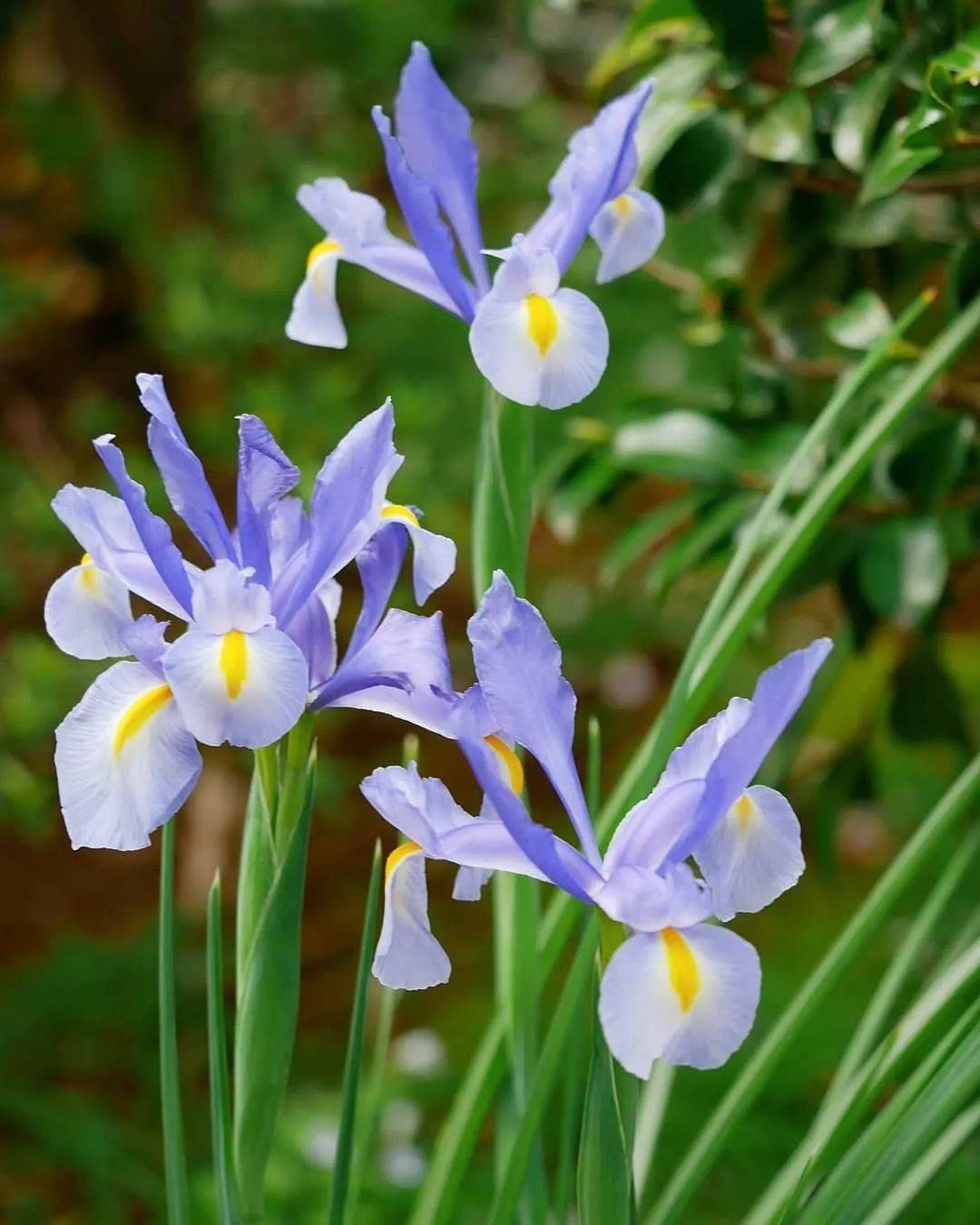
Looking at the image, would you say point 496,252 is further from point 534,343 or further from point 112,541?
point 112,541

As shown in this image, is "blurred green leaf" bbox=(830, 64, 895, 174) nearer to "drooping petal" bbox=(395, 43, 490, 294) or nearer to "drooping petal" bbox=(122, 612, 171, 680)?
"drooping petal" bbox=(395, 43, 490, 294)

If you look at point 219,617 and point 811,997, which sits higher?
point 219,617

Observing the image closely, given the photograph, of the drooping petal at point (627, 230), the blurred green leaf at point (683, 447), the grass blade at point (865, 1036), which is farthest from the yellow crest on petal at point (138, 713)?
the blurred green leaf at point (683, 447)

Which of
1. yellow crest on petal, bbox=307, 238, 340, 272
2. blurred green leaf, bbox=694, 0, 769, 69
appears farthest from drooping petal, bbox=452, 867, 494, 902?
blurred green leaf, bbox=694, 0, 769, 69

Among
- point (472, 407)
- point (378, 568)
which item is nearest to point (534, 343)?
point (378, 568)

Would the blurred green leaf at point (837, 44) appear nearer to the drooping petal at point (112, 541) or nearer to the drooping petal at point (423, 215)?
the drooping petal at point (423, 215)
